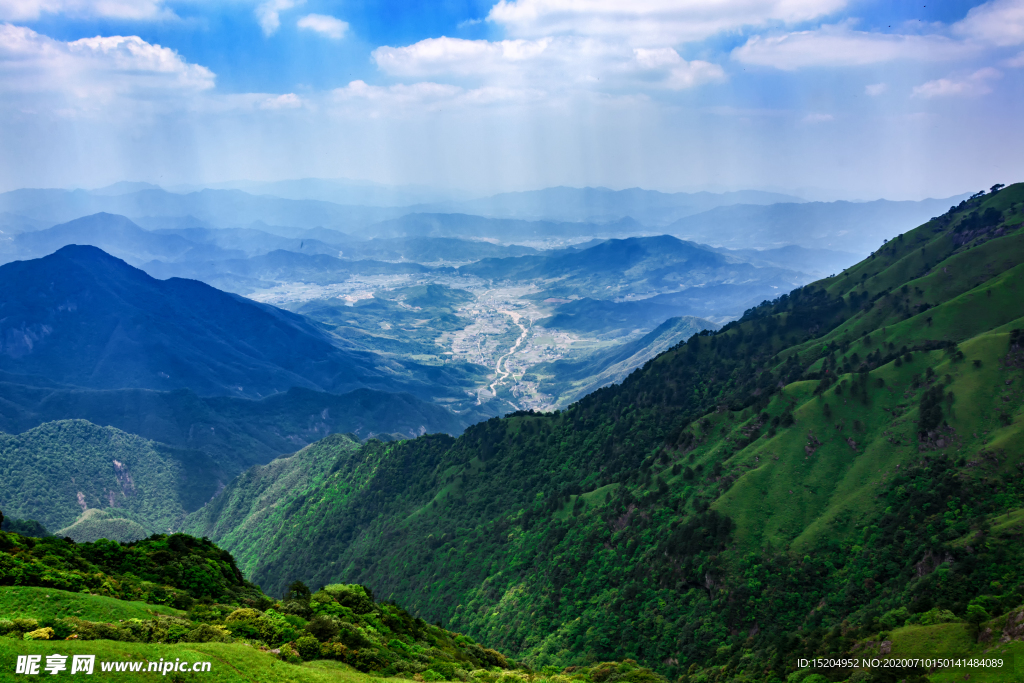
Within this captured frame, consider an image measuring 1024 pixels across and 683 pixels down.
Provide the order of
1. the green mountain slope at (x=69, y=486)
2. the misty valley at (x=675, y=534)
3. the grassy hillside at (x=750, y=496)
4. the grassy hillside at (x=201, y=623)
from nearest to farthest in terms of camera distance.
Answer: the grassy hillside at (x=201, y=623), the misty valley at (x=675, y=534), the grassy hillside at (x=750, y=496), the green mountain slope at (x=69, y=486)

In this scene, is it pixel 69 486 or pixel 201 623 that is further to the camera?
pixel 69 486

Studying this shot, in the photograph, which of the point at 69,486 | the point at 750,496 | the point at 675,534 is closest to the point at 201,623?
the point at 675,534

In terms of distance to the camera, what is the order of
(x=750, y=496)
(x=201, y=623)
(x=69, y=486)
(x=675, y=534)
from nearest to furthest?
(x=201, y=623) < (x=750, y=496) < (x=675, y=534) < (x=69, y=486)

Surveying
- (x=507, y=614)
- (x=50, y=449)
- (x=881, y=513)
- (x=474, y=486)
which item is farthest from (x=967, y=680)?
(x=50, y=449)

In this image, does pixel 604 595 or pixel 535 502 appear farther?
pixel 535 502

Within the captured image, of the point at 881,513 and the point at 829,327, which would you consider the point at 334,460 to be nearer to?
the point at 829,327

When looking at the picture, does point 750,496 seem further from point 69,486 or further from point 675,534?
point 69,486

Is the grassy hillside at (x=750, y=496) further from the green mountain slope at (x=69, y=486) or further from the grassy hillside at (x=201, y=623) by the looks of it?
the green mountain slope at (x=69, y=486)

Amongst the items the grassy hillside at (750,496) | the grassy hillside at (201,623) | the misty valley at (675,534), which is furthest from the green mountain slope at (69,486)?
the grassy hillside at (201,623)

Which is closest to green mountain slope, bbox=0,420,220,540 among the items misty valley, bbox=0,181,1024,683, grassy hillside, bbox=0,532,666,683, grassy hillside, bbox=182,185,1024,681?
misty valley, bbox=0,181,1024,683
